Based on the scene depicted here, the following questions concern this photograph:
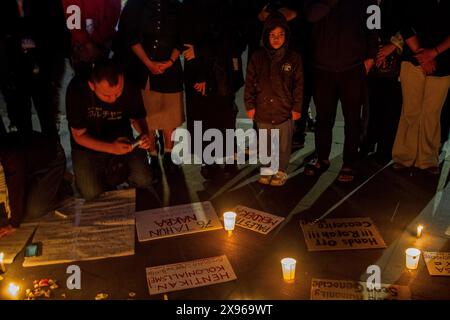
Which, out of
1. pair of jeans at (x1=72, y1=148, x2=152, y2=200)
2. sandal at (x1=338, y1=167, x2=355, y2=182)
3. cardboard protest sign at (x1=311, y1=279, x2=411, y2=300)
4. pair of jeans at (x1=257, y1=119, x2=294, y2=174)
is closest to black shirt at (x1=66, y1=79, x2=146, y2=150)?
pair of jeans at (x1=72, y1=148, x2=152, y2=200)

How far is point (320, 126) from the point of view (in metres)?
5.09

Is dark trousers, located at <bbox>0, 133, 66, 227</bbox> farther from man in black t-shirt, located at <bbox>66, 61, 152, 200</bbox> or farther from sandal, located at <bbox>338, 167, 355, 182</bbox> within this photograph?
sandal, located at <bbox>338, 167, 355, 182</bbox>

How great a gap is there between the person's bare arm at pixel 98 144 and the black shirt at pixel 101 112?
0.06 meters

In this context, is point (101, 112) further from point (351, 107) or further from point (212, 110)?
point (351, 107)

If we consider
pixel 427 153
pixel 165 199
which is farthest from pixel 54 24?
pixel 427 153

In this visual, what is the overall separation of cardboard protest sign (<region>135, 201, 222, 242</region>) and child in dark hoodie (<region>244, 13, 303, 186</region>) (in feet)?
2.82

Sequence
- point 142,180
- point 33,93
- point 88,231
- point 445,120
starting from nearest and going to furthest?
point 88,231 → point 142,180 → point 445,120 → point 33,93

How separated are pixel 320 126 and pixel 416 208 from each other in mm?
1274

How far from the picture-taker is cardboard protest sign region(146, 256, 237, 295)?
3398 mm

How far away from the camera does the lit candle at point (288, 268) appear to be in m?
3.35

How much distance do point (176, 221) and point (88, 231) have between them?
0.74 metres

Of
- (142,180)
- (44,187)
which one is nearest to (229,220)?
(142,180)

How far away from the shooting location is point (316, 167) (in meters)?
5.15

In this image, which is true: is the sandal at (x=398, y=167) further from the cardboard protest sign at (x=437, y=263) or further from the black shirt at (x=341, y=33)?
the cardboard protest sign at (x=437, y=263)
